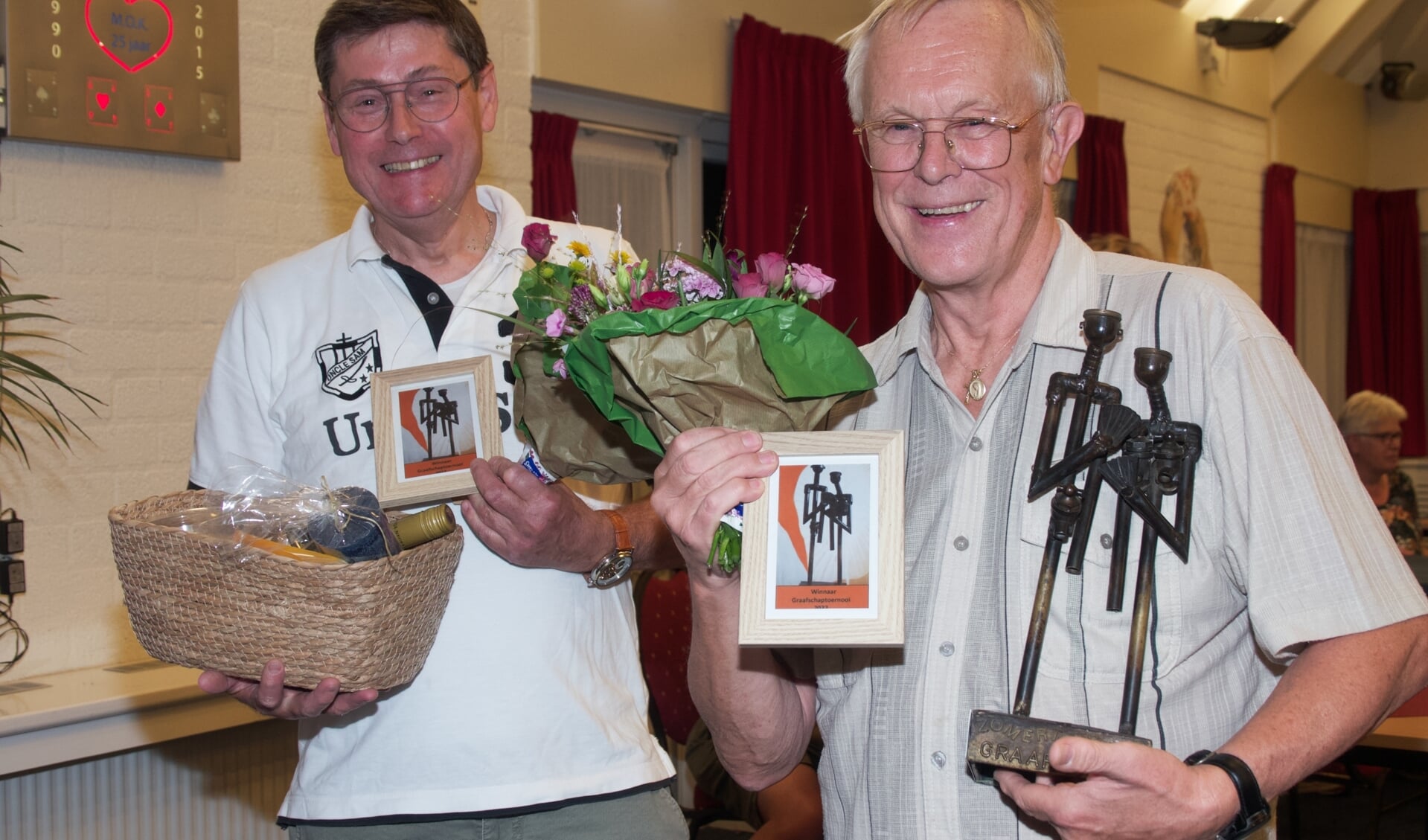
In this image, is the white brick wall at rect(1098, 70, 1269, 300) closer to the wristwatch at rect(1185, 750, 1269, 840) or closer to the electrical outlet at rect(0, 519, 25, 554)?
the electrical outlet at rect(0, 519, 25, 554)

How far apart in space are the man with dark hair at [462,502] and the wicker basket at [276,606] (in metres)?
0.04

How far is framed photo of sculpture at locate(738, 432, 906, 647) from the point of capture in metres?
1.20

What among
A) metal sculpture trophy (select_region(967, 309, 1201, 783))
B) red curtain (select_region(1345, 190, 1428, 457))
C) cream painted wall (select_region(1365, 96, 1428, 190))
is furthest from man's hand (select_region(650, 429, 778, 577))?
cream painted wall (select_region(1365, 96, 1428, 190))

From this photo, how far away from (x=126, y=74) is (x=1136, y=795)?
271 cm

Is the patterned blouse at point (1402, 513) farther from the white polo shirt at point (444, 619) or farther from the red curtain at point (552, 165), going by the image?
the white polo shirt at point (444, 619)

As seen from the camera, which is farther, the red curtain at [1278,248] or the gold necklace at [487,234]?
the red curtain at [1278,248]

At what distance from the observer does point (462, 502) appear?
5.55 ft

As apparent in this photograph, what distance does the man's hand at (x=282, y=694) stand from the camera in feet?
5.07

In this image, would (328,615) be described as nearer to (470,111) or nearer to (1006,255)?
(470,111)

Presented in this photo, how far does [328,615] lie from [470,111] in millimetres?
794

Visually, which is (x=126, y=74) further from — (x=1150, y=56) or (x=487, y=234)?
(x=1150, y=56)

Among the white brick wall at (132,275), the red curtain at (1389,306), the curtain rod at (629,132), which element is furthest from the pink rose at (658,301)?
the red curtain at (1389,306)

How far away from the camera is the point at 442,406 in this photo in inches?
64.4

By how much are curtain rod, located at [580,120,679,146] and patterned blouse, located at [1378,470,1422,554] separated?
128 inches
